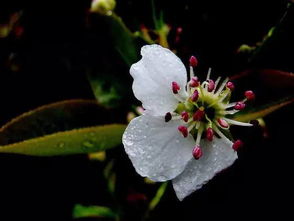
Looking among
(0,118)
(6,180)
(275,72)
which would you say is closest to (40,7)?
(0,118)

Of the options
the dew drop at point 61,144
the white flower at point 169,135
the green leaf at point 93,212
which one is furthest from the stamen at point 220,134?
the green leaf at point 93,212

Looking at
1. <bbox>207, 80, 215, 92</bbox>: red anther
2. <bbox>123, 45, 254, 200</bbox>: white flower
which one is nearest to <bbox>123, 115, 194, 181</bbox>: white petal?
<bbox>123, 45, 254, 200</bbox>: white flower

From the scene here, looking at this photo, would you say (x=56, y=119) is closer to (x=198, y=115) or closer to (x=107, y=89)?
(x=107, y=89)

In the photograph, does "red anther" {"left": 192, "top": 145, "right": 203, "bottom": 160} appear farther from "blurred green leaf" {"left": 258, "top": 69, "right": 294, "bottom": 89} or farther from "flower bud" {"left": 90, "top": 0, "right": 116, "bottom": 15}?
"flower bud" {"left": 90, "top": 0, "right": 116, "bottom": 15}

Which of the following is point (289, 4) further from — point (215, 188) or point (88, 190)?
point (88, 190)

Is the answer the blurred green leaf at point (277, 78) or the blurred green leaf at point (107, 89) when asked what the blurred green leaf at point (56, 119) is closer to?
the blurred green leaf at point (107, 89)

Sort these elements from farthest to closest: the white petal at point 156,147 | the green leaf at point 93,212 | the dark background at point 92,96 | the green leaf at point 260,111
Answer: the green leaf at point 93,212 → the dark background at point 92,96 → the green leaf at point 260,111 → the white petal at point 156,147
